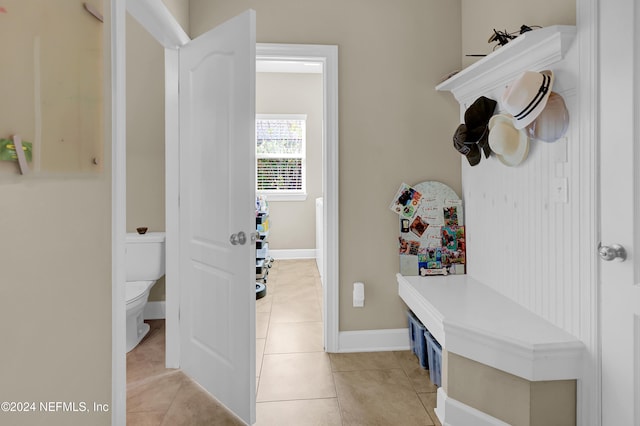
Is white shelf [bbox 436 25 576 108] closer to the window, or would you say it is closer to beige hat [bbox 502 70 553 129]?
beige hat [bbox 502 70 553 129]

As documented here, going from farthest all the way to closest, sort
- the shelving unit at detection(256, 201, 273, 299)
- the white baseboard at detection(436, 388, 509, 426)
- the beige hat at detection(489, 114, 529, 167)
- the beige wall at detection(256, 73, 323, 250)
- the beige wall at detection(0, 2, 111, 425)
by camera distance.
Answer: the beige wall at detection(256, 73, 323, 250)
the shelving unit at detection(256, 201, 273, 299)
the beige hat at detection(489, 114, 529, 167)
the white baseboard at detection(436, 388, 509, 426)
the beige wall at detection(0, 2, 111, 425)

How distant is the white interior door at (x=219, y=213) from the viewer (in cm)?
166

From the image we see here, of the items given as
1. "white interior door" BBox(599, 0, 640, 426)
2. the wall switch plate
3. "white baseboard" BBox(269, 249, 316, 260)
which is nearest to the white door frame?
the wall switch plate

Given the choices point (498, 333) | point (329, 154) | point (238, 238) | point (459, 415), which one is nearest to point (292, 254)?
point (329, 154)

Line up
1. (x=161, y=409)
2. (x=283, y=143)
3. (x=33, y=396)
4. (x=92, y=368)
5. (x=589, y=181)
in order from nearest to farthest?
1. (x=33, y=396)
2. (x=92, y=368)
3. (x=589, y=181)
4. (x=161, y=409)
5. (x=283, y=143)

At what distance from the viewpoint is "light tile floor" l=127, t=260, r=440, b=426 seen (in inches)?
70.1

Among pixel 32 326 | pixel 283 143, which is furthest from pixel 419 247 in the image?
pixel 283 143

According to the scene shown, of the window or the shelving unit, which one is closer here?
the shelving unit

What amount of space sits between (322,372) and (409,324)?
2.37 ft

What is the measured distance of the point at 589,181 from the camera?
1.40 m

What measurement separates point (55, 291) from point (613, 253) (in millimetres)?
1897

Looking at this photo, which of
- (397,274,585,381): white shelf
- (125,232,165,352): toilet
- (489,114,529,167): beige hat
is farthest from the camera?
(125,232,165,352): toilet

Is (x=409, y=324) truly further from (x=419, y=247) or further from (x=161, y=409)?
(x=161, y=409)

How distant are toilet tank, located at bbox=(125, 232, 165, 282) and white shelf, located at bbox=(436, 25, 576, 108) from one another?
243 cm
